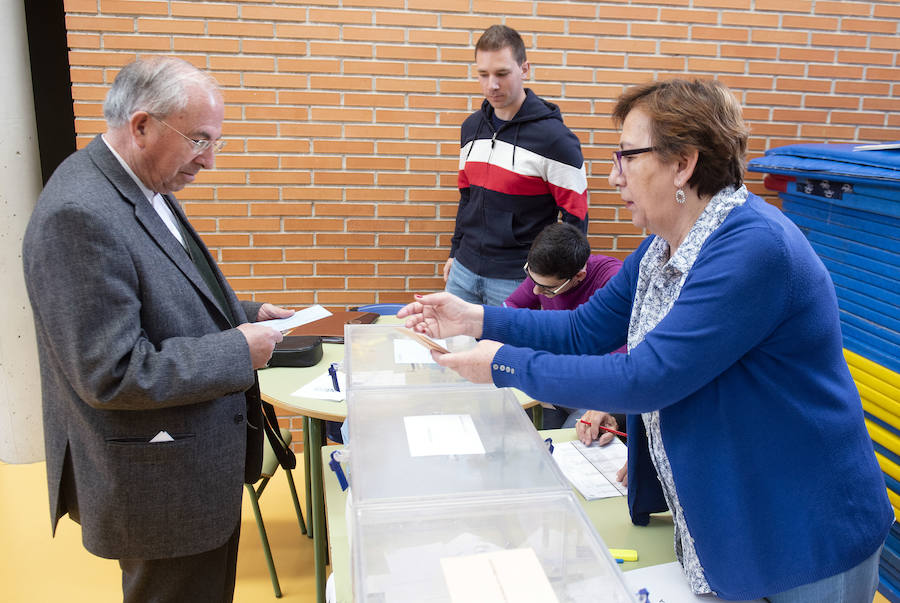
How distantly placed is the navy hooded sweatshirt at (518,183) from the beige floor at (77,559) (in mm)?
1608

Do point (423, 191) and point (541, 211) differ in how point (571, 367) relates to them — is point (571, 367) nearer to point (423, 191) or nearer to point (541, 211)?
point (541, 211)

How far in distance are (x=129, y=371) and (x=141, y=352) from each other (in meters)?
0.05

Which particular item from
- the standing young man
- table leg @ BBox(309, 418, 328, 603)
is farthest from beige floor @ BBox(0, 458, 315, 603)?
the standing young man

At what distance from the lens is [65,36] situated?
372cm

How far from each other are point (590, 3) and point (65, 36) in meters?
2.85

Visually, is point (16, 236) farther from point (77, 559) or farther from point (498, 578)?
point (498, 578)

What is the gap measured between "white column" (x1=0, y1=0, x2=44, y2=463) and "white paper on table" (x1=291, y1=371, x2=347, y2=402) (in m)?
2.08

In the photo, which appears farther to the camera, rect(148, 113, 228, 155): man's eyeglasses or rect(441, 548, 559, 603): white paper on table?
rect(148, 113, 228, 155): man's eyeglasses

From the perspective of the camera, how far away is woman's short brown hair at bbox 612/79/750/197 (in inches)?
52.3

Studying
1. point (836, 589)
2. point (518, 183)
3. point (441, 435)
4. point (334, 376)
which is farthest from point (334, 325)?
point (836, 589)

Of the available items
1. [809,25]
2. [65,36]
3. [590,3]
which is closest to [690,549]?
[590,3]

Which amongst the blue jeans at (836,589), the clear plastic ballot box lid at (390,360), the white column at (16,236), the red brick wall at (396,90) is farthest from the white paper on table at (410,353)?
the white column at (16,236)

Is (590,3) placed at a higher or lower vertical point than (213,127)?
higher

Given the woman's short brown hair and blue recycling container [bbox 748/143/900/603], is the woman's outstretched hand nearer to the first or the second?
the woman's short brown hair
